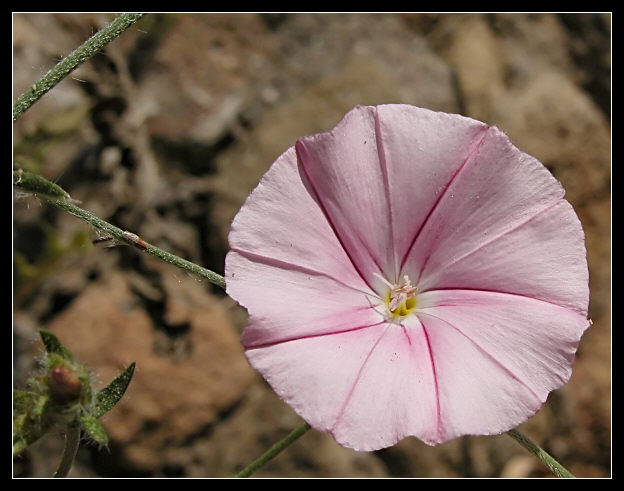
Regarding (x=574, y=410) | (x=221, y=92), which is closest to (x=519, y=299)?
(x=574, y=410)

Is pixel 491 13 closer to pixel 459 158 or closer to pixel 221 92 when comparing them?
pixel 221 92

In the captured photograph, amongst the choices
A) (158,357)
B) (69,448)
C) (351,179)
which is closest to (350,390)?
(351,179)

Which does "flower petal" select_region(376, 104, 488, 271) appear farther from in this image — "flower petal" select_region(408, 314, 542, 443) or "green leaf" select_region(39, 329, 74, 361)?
"green leaf" select_region(39, 329, 74, 361)

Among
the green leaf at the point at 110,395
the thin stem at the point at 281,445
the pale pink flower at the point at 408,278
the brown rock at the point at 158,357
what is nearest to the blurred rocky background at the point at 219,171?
the brown rock at the point at 158,357

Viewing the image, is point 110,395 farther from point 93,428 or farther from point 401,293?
point 401,293

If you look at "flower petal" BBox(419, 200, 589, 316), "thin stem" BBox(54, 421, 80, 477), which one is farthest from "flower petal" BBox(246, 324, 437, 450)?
"thin stem" BBox(54, 421, 80, 477)

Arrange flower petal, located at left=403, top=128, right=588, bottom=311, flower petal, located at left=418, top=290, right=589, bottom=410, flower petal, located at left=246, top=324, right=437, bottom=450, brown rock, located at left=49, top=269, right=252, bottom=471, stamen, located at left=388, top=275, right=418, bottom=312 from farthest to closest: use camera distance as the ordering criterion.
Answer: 1. brown rock, located at left=49, top=269, right=252, bottom=471
2. stamen, located at left=388, top=275, right=418, bottom=312
3. flower petal, located at left=403, top=128, right=588, bottom=311
4. flower petal, located at left=418, top=290, right=589, bottom=410
5. flower petal, located at left=246, top=324, right=437, bottom=450
